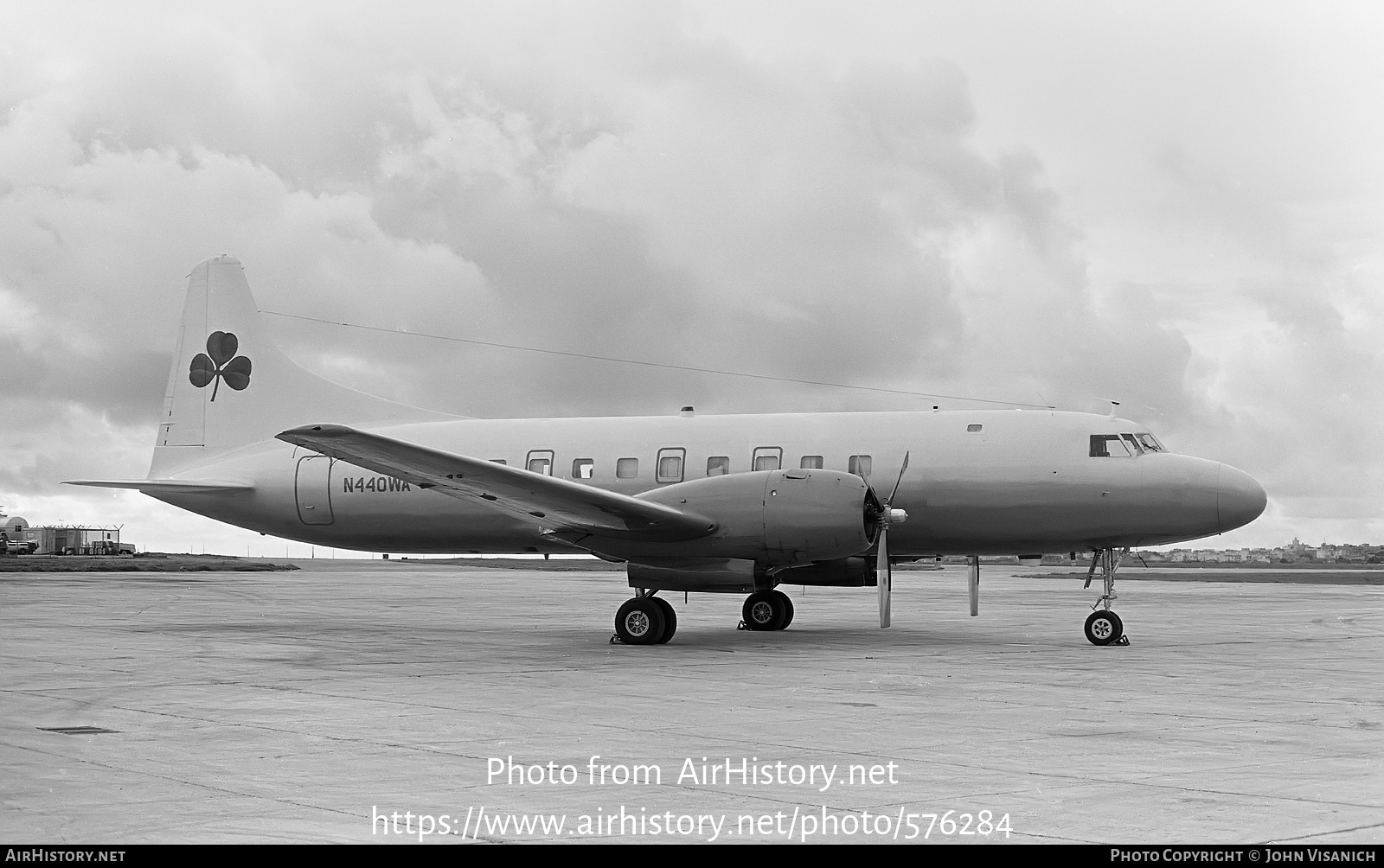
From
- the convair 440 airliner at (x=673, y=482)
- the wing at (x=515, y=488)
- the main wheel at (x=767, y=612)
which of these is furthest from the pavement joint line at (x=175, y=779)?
the main wheel at (x=767, y=612)

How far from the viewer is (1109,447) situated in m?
20.0

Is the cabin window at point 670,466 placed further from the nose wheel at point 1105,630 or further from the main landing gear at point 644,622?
the nose wheel at point 1105,630

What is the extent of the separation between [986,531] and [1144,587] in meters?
30.4

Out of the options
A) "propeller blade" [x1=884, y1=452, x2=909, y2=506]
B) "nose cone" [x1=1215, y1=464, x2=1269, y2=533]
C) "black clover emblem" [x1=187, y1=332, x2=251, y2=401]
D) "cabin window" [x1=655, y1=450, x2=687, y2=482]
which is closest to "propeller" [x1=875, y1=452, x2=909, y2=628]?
"propeller blade" [x1=884, y1=452, x2=909, y2=506]

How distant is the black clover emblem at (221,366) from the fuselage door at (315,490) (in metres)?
3.37

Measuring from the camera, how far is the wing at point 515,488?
1731 cm

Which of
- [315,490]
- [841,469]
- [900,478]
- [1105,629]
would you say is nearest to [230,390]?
[315,490]

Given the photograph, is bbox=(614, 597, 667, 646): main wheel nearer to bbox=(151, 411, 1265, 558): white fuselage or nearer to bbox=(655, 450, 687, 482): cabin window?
bbox=(151, 411, 1265, 558): white fuselage

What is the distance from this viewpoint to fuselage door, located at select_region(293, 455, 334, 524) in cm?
2348

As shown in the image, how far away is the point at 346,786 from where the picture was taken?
7.61 m

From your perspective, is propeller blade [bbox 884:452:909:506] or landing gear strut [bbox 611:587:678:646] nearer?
landing gear strut [bbox 611:587:678:646]

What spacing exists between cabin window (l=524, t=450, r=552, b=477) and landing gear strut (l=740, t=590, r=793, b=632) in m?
4.23
